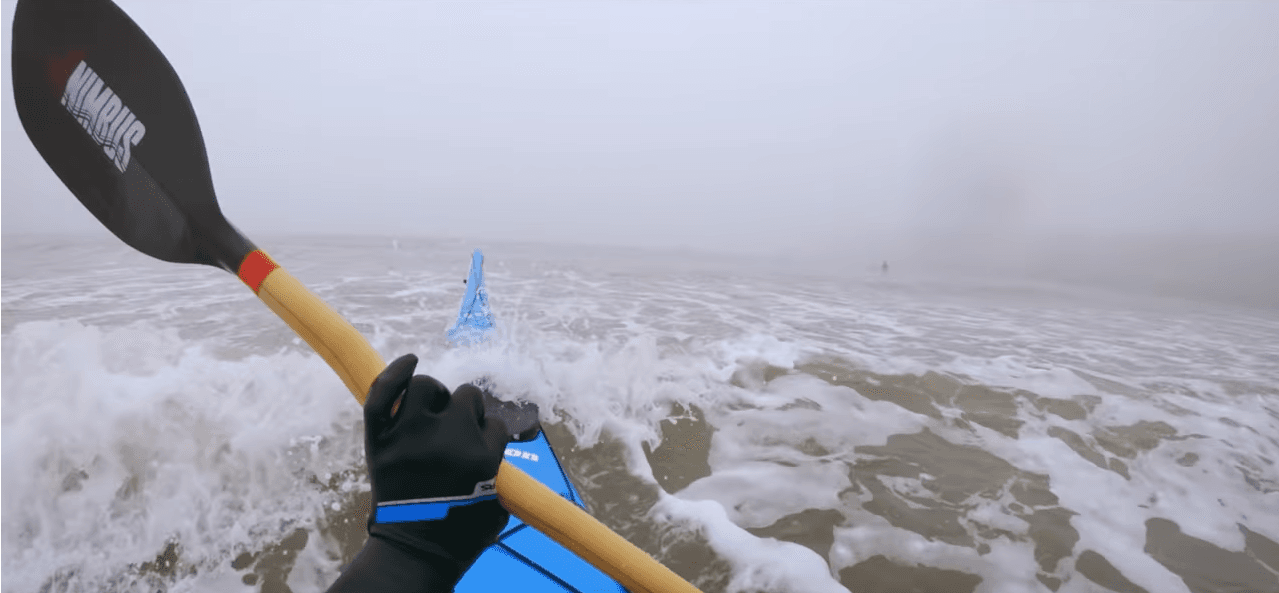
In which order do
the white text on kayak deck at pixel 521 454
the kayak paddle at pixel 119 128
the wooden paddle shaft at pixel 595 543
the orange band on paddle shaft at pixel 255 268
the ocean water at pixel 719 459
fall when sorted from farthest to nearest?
the white text on kayak deck at pixel 521 454 < the ocean water at pixel 719 459 < the kayak paddle at pixel 119 128 < the orange band on paddle shaft at pixel 255 268 < the wooden paddle shaft at pixel 595 543

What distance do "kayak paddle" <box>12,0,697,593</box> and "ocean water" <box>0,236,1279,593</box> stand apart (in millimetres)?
1732

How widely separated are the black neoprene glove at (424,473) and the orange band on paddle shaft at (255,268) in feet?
1.78

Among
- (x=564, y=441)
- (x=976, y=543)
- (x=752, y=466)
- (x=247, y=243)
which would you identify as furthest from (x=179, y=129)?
(x=976, y=543)

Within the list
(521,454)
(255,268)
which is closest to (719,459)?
(521,454)

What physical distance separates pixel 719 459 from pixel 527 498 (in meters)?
2.73

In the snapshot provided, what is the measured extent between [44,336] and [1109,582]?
692 cm

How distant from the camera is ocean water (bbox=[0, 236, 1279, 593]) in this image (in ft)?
8.12

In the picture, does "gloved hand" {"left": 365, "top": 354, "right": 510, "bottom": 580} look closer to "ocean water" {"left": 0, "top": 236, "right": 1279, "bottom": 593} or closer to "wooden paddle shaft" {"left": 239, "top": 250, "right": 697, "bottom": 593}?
"wooden paddle shaft" {"left": 239, "top": 250, "right": 697, "bottom": 593}

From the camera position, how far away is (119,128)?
5.17ft

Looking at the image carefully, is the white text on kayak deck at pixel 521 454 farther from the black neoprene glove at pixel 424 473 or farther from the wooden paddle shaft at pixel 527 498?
the wooden paddle shaft at pixel 527 498

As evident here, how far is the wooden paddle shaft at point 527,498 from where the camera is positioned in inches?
40.6

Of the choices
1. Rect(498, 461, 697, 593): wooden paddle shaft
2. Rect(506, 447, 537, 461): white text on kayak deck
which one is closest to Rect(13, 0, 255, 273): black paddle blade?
Rect(498, 461, 697, 593): wooden paddle shaft

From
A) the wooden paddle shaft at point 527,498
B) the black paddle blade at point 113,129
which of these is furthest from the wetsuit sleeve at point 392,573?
the black paddle blade at point 113,129

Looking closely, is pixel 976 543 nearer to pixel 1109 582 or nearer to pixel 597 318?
pixel 1109 582
